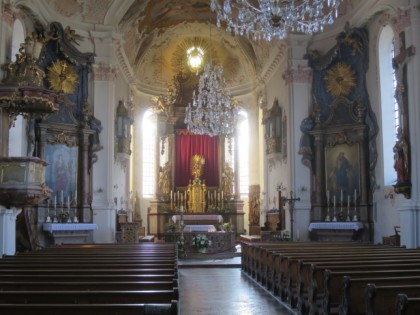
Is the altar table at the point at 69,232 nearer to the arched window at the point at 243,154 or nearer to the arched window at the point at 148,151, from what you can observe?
the arched window at the point at 148,151

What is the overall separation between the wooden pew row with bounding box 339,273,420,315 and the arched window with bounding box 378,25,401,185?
1142 centimetres

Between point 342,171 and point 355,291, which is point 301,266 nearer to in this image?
point 355,291

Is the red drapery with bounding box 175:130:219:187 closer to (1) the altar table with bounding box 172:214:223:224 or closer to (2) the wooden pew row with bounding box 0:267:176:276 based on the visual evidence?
(1) the altar table with bounding box 172:214:223:224

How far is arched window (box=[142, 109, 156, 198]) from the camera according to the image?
26.9 meters

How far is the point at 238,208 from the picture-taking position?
25891 mm

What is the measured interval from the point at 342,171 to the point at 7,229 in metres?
11.0

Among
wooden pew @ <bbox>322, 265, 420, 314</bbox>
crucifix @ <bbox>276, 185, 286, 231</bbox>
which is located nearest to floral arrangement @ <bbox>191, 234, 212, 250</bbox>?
crucifix @ <bbox>276, 185, 286, 231</bbox>

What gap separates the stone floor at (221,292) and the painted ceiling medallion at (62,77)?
23.5ft

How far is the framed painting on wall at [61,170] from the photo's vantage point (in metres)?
17.5

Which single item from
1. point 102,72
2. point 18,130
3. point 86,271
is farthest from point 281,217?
point 86,271

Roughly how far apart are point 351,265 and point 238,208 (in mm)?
18511

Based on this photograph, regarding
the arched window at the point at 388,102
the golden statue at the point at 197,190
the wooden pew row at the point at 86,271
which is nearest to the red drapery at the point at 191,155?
the golden statue at the point at 197,190

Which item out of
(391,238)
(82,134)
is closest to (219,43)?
(82,134)

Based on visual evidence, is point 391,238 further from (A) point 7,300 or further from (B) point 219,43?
(B) point 219,43
